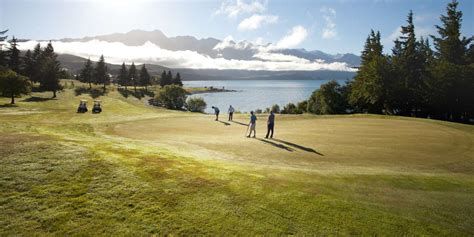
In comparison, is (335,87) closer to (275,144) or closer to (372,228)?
(275,144)

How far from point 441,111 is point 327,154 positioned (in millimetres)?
56284

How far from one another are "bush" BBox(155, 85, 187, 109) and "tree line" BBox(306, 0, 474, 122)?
68.4 m

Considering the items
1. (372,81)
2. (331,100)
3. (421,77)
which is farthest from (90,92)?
(421,77)

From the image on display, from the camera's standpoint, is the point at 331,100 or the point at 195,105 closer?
the point at 331,100

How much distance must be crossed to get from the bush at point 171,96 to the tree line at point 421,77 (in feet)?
225

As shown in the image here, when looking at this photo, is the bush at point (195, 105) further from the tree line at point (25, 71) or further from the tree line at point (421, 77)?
the tree line at point (421, 77)

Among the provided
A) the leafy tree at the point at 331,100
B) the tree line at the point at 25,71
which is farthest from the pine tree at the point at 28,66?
the leafy tree at the point at 331,100

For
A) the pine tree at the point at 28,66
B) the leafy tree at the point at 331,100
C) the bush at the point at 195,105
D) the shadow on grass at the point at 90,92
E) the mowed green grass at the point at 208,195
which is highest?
the pine tree at the point at 28,66

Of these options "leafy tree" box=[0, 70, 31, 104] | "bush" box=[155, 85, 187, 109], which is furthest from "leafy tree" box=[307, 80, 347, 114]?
"leafy tree" box=[0, 70, 31, 104]

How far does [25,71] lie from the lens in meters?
101

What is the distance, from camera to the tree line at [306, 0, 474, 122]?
57.1 meters

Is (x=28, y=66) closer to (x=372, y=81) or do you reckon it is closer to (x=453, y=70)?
(x=372, y=81)

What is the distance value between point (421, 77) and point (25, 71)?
387 feet

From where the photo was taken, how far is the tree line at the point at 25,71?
198 ft
